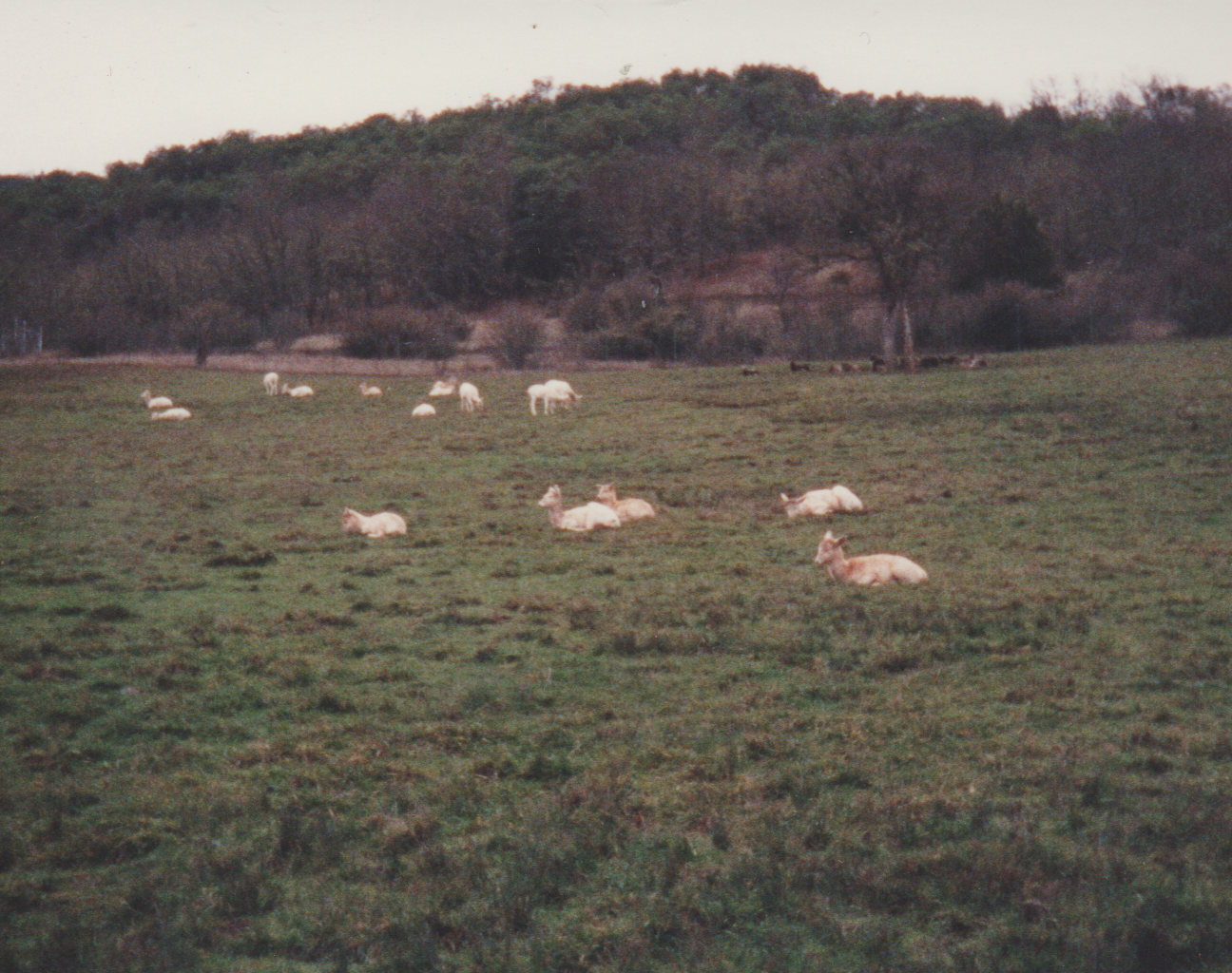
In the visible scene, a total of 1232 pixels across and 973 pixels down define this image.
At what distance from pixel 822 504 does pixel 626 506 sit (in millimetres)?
2649

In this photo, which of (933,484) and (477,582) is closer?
(477,582)

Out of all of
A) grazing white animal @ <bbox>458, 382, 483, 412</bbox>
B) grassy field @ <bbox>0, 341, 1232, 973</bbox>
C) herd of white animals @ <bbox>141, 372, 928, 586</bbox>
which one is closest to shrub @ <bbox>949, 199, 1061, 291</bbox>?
grazing white animal @ <bbox>458, 382, 483, 412</bbox>

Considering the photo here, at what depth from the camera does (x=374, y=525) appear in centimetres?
1517

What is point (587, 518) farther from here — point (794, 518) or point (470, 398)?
point (470, 398)

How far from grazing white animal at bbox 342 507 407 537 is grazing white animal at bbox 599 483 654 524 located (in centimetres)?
276

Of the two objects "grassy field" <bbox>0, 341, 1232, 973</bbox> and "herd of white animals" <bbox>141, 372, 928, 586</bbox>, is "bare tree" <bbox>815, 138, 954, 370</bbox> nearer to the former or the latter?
"grassy field" <bbox>0, 341, 1232, 973</bbox>

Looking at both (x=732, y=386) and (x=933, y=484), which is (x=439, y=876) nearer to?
(x=933, y=484)

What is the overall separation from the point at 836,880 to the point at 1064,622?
5135mm

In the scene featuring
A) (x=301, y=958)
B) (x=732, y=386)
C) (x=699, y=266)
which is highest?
(x=699, y=266)

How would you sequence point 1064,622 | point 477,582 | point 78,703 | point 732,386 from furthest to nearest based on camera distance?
point 732,386, point 477,582, point 1064,622, point 78,703

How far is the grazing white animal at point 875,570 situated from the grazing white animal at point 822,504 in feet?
12.1

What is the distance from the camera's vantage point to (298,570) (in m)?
13.1

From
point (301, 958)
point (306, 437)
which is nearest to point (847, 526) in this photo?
point (301, 958)

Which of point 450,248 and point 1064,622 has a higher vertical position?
point 450,248
